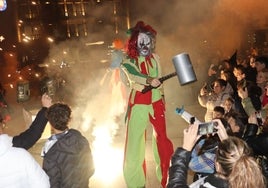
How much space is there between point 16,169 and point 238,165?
1.50m

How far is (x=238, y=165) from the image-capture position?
2.07 meters

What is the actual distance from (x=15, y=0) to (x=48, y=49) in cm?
737

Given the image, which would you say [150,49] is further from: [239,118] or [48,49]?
[48,49]

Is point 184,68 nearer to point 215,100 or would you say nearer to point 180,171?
point 215,100

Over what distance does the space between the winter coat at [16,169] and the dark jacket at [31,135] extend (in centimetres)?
78

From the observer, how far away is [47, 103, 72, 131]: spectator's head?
310 centimetres

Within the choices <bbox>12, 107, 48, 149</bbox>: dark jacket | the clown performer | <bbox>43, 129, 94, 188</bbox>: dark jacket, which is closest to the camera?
<bbox>43, 129, 94, 188</bbox>: dark jacket

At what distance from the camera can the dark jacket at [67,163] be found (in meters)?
2.95

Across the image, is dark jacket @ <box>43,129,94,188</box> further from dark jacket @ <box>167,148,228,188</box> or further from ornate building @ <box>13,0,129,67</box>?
ornate building @ <box>13,0,129,67</box>

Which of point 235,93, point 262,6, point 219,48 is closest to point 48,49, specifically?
point 219,48

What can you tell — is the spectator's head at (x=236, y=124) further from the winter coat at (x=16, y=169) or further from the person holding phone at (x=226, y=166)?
the winter coat at (x=16, y=169)

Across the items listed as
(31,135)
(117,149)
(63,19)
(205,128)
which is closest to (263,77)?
(117,149)

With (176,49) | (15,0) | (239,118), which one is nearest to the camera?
(239,118)

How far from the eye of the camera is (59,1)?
40.0 metres
